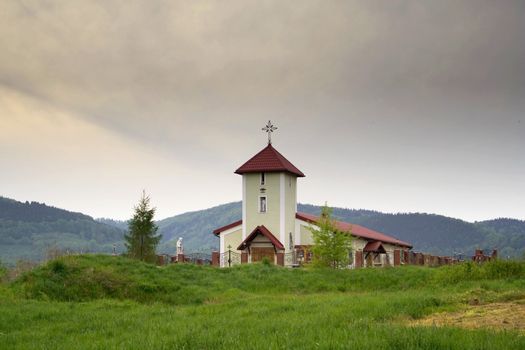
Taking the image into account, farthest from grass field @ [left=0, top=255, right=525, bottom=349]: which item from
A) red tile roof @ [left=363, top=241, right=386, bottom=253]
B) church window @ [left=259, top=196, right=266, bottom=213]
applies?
red tile roof @ [left=363, top=241, right=386, bottom=253]

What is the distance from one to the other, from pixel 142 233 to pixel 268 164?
1362 centimetres

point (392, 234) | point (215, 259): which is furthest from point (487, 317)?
point (392, 234)

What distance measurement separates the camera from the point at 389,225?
568 feet

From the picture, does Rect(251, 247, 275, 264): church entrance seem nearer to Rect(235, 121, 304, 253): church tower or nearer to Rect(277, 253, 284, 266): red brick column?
Rect(235, 121, 304, 253): church tower

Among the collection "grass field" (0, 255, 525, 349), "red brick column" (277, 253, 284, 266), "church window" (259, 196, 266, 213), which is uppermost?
"church window" (259, 196, 266, 213)

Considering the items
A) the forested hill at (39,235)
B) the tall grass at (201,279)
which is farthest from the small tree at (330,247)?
the forested hill at (39,235)

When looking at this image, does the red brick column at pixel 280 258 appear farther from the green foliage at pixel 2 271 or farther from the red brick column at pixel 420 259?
the green foliage at pixel 2 271

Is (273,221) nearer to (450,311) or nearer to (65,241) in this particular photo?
(450,311)

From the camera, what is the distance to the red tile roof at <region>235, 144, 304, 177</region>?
43.4 m

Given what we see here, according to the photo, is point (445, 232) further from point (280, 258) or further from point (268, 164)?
point (280, 258)

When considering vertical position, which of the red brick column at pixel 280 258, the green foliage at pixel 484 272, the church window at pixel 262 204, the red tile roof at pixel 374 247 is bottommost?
the green foliage at pixel 484 272

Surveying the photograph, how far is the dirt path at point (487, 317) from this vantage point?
10183mm

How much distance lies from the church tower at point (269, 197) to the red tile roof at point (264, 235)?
0.26 ft

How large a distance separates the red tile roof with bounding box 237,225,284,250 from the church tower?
0.08 metres
